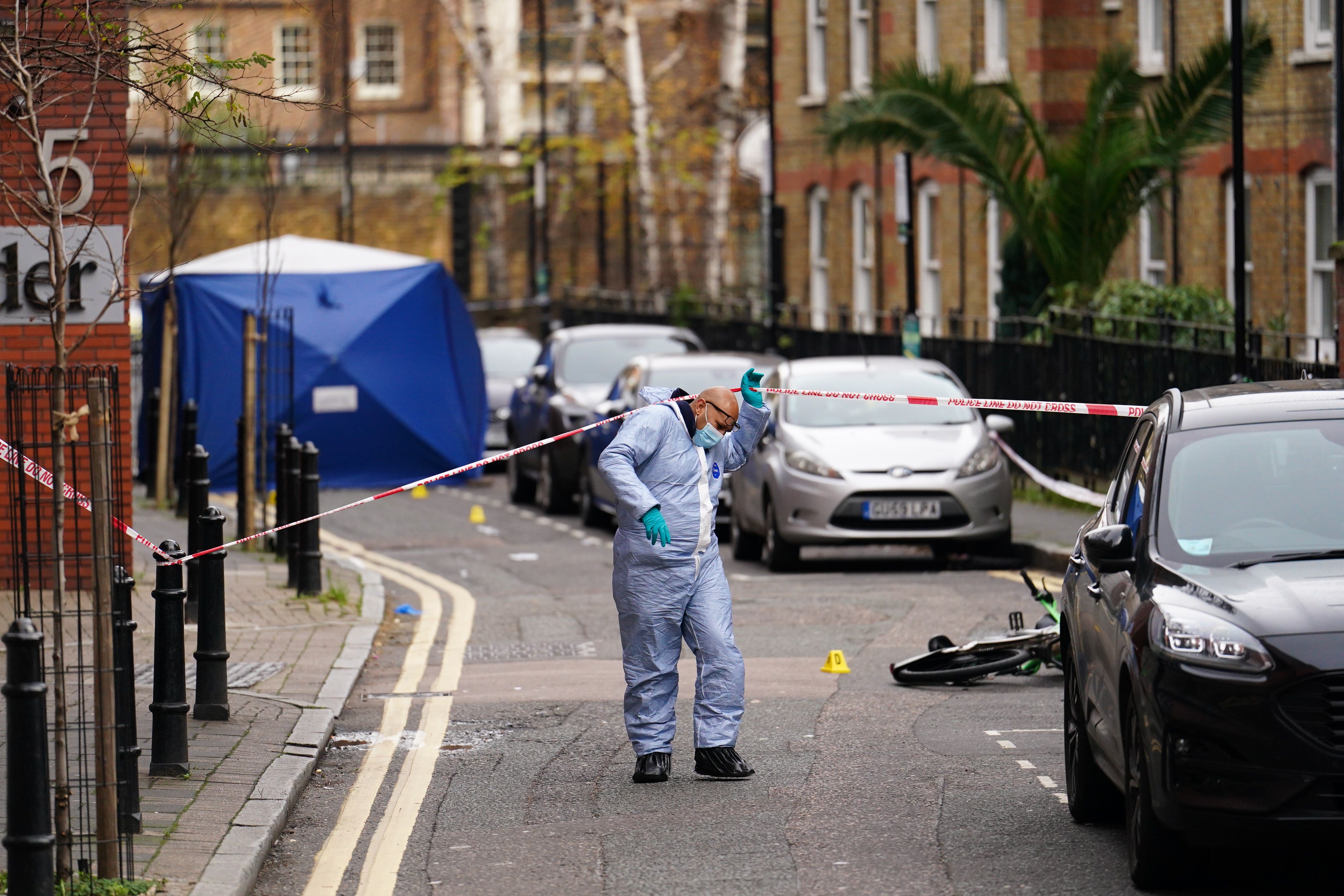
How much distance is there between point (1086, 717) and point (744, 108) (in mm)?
50796

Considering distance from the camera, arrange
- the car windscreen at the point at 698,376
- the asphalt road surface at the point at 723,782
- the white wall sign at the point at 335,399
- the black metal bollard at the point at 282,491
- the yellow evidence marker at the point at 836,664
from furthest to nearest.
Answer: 1. the white wall sign at the point at 335,399
2. the car windscreen at the point at 698,376
3. the black metal bollard at the point at 282,491
4. the yellow evidence marker at the point at 836,664
5. the asphalt road surface at the point at 723,782

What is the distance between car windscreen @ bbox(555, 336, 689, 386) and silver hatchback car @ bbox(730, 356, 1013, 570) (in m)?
5.51

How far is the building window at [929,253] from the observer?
32906 millimetres

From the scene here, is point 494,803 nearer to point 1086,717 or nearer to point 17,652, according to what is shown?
point 1086,717

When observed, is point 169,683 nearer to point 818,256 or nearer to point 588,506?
point 588,506

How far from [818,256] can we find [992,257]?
772 centimetres

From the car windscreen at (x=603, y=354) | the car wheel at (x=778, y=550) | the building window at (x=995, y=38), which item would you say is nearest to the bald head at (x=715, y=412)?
the car wheel at (x=778, y=550)

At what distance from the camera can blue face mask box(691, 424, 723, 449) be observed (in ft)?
28.2

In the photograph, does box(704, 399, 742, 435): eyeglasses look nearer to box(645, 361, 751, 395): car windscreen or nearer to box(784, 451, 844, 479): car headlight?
box(784, 451, 844, 479): car headlight

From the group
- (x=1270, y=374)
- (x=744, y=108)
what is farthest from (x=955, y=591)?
(x=744, y=108)

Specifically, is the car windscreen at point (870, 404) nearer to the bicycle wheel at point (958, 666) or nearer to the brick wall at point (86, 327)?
the brick wall at point (86, 327)

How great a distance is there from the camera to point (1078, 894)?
21.2 ft

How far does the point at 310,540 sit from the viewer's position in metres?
14.4

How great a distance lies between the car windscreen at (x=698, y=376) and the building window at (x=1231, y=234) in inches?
298
